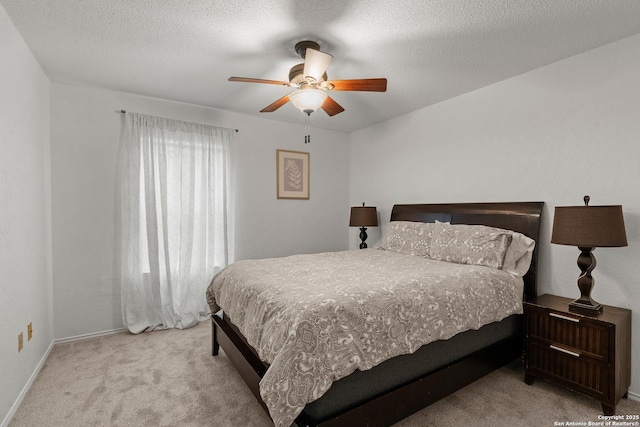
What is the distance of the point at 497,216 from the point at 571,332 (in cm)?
114

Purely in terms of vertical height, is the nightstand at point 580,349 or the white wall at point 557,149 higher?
the white wall at point 557,149

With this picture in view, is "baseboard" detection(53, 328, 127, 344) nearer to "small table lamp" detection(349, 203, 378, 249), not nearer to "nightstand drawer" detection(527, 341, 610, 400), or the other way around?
"small table lamp" detection(349, 203, 378, 249)

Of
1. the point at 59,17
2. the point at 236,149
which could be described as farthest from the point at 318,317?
the point at 236,149

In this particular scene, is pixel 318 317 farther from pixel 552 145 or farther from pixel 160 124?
pixel 160 124

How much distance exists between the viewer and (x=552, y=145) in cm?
257

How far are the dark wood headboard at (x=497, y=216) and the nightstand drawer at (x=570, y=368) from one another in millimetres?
498

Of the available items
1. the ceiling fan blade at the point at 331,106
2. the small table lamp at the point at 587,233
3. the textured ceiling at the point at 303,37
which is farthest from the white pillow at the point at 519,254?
the ceiling fan blade at the point at 331,106

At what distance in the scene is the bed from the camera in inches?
56.5

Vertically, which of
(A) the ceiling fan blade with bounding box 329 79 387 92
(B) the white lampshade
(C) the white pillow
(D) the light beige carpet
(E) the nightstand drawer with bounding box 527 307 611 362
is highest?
(A) the ceiling fan blade with bounding box 329 79 387 92

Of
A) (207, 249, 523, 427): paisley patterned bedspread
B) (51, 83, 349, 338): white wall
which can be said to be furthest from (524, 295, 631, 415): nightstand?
(51, 83, 349, 338): white wall

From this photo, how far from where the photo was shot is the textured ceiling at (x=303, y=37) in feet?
6.06

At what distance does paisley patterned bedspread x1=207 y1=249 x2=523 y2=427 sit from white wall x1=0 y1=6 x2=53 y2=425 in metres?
1.29

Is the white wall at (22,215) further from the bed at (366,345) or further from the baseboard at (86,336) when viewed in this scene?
the bed at (366,345)

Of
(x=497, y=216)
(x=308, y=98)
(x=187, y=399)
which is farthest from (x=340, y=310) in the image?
(x=497, y=216)
